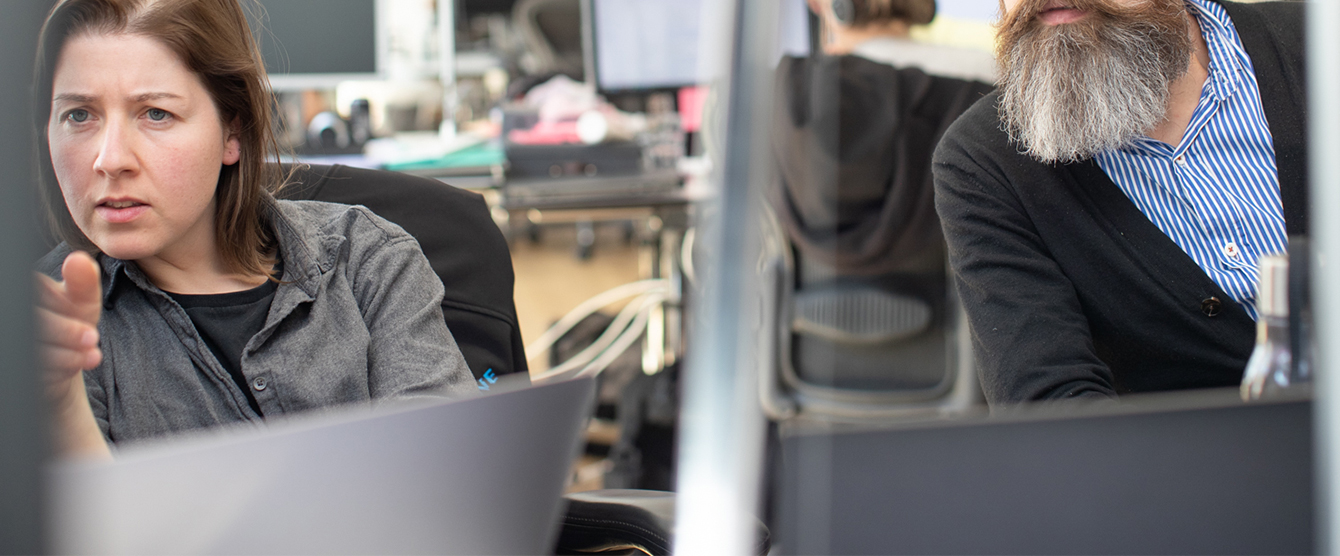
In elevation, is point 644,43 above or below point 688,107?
above

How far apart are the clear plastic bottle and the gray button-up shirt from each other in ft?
1.76

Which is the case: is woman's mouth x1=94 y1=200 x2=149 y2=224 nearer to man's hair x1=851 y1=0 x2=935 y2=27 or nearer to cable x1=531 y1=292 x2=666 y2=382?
man's hair x1=851 y1=0 x2=935 y2=27

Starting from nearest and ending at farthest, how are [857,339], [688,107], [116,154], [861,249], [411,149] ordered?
[116,154] < [861,249] < [857,339] < [411,149] < [688,107]

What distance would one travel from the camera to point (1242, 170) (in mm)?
860

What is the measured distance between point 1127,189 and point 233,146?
0.80 m

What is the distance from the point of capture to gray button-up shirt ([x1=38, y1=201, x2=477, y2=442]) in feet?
2.39

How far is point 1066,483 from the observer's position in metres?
0.38

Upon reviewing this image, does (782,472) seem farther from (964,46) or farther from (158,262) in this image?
(964,46)

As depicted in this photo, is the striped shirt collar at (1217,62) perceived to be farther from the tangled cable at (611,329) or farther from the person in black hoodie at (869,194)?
the tangled cable at (611,329)

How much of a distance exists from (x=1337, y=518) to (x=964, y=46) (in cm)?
81

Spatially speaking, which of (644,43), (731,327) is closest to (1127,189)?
(731,327)

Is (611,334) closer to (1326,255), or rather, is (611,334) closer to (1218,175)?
(1218,175)

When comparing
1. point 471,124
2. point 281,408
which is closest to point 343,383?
point 281,408

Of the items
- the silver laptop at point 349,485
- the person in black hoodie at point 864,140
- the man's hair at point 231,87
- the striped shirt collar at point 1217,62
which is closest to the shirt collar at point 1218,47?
the striped shirt collar at point 1217,62
